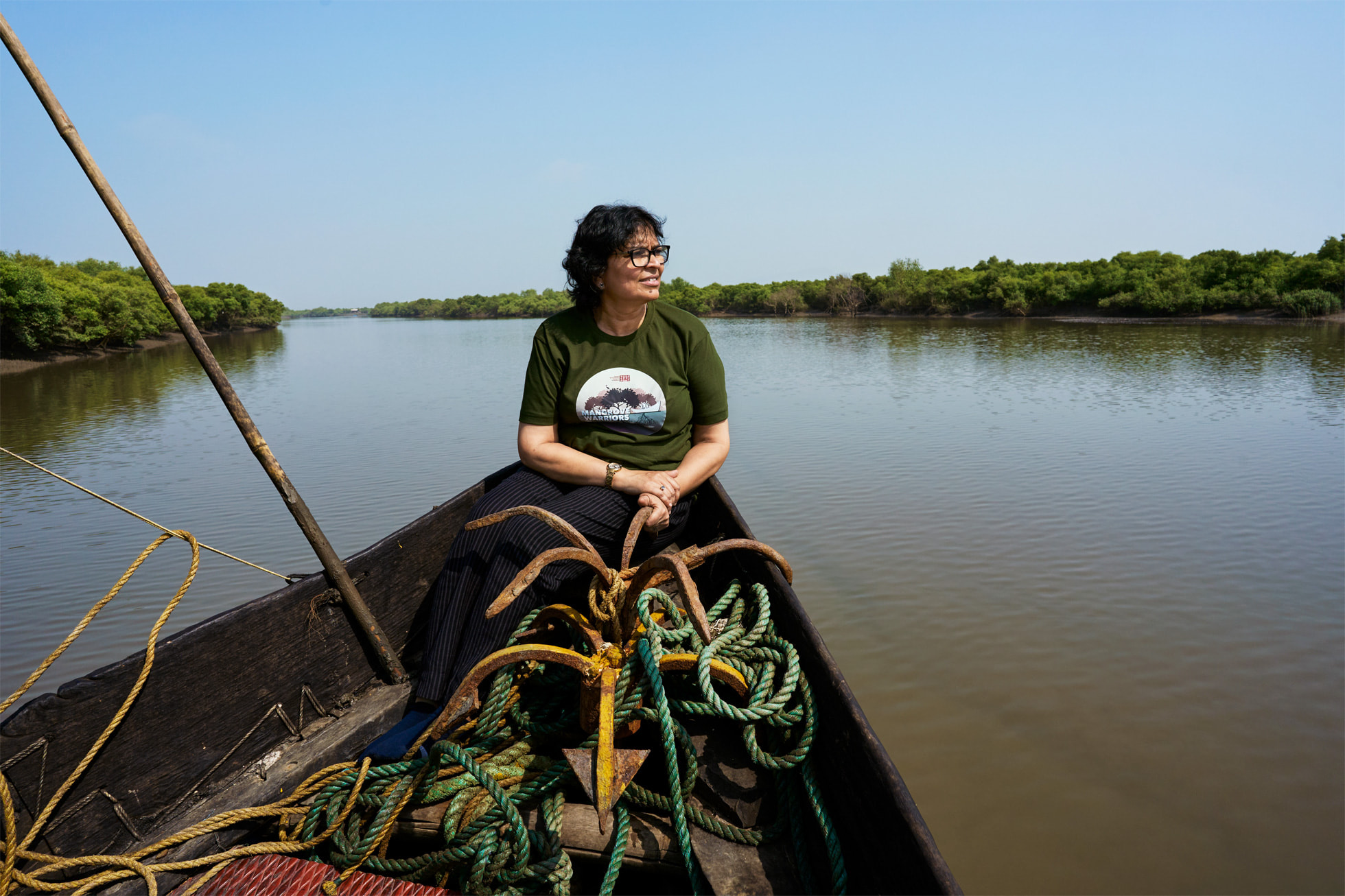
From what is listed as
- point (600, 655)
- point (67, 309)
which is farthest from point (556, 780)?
point (67, 309)

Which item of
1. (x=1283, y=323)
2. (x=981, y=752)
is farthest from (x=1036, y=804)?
(x=1283, y=323)

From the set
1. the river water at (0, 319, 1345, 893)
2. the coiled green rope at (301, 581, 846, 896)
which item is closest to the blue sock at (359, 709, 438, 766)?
the coiled green rope at (301, 581, 846, 896)

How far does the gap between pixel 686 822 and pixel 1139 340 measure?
25366 millimetres

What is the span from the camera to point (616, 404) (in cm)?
257

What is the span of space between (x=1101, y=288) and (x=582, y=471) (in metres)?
44.7

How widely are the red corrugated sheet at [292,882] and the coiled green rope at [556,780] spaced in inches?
1.3

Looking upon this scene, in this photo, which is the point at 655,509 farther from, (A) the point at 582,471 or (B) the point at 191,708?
(B) the point at 191,708

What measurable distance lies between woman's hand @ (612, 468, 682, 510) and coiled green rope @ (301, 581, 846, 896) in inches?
23.3

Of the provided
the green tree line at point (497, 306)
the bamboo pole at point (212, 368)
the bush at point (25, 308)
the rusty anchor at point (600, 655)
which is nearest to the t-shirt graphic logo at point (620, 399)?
the rusty anchor at point (600, 655)

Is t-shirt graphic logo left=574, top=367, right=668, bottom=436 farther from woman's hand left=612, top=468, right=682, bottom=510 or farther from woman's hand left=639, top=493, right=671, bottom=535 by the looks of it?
woman's hand left=639, top=493, right=671, bottom=535

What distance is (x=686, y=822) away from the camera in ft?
5.14

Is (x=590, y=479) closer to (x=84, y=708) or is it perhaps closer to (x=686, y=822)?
(x=686, y=822)

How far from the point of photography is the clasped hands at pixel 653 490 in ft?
7.91

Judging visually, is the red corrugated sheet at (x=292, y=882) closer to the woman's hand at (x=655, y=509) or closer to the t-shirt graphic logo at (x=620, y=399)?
the woman's hand at (x=655, y=509)
